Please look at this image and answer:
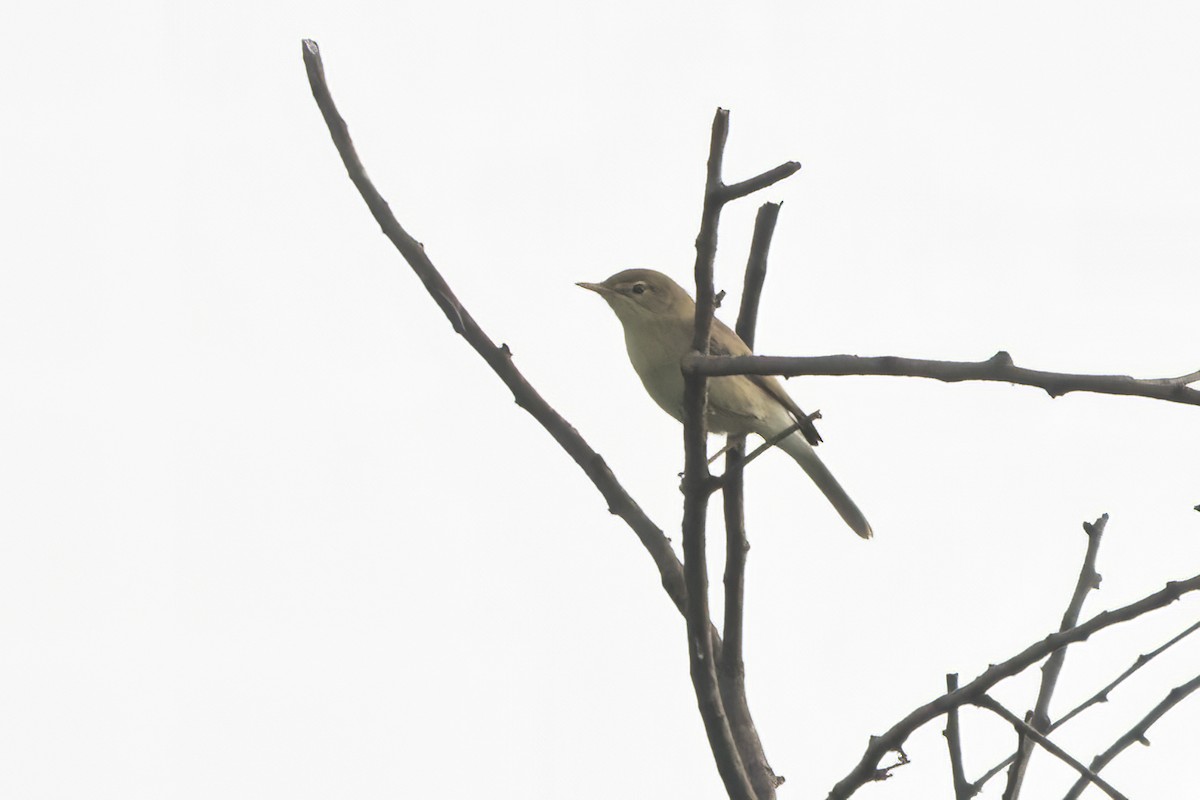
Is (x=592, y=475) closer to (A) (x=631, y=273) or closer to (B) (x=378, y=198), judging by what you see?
(B) (x=378, y=198)

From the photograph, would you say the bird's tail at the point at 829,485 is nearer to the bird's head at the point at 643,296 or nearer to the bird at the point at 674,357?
the bird at the point at 674,357

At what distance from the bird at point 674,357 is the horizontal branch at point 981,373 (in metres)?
2.42

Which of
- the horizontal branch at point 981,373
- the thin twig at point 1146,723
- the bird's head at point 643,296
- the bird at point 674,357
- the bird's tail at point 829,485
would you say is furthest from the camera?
the bird's tail at point 829,485

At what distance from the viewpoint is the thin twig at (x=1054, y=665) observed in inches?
125

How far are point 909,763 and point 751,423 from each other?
2.84 m

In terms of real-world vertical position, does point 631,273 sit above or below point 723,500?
above

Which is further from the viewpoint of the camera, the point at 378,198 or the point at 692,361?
the point at 378,198

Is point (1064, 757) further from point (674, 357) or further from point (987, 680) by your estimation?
point (674, 357)

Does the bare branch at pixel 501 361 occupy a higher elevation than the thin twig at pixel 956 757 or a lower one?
higher

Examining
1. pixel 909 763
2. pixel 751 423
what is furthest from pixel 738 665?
pixel 751 423

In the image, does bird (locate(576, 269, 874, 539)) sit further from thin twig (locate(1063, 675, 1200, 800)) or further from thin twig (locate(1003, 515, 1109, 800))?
thin twig (locate(1063, 675, 1200, 800))

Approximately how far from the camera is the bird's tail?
7.01 meters

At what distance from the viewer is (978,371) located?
→ 2.48 meters

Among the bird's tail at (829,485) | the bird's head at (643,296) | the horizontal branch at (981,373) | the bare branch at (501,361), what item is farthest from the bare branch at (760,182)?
the bird's tail at (829,485)
